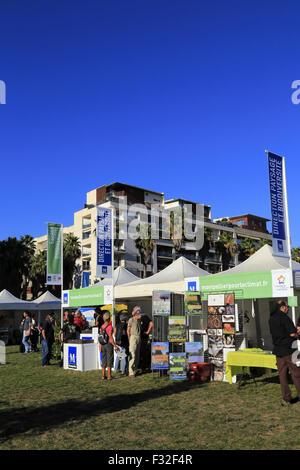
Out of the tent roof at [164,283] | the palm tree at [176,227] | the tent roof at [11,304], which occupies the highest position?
the palm tree at [176,227]

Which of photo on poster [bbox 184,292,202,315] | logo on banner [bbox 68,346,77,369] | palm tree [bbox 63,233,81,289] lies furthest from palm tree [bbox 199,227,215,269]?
photo on poster [bbox 184,292,202,315]

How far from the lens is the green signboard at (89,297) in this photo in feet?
47.4

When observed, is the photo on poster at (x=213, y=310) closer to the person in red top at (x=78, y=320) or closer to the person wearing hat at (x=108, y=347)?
the person wearing hat at (x=108, y=347)

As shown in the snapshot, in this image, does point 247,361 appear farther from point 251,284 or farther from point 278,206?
point 278,206

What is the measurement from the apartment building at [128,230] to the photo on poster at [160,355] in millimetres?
45772

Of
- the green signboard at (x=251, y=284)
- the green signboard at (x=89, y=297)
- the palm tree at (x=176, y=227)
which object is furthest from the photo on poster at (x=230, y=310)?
the palm tree at (x=176, y=227)

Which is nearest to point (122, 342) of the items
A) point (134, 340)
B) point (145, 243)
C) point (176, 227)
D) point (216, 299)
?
point (134, 340)

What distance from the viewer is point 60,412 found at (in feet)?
22.2

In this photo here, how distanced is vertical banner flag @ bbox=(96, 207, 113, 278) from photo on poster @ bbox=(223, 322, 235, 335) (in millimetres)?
5327

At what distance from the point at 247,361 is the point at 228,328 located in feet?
4.33

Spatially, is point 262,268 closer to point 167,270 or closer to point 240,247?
point 167,270

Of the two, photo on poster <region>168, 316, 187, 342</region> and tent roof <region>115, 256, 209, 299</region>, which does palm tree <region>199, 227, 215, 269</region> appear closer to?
tent roof <region>115, 256, 209, 299</region>

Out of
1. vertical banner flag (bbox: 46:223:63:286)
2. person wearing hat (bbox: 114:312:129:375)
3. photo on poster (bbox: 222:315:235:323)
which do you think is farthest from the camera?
vertical banner flag (bbox: 46:223:63:286)

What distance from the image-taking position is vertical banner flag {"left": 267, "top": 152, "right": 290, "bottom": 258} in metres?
9.00
